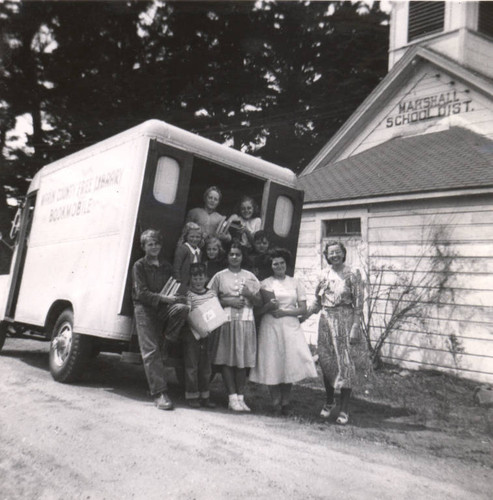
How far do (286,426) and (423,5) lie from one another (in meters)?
12.5

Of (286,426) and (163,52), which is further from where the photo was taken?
(163,52)

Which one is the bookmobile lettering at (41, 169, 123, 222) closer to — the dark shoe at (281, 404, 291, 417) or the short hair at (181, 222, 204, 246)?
the short hair at (181, 222, 204, 246)

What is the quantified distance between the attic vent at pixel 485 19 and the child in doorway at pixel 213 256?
1048 cm

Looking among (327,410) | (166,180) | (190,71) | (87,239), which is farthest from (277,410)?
(190,71)

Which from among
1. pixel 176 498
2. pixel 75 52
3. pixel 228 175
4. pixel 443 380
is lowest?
pixel 176 498

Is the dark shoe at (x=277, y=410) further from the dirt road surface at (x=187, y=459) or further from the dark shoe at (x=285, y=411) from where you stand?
the dirt road surface at (x=187, y=459)

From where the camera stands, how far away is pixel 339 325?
18.1 feet

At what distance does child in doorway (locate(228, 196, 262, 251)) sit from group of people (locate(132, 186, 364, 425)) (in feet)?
2.01

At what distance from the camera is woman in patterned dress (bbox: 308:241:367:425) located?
5453 mm

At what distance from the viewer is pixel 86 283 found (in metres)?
6.11

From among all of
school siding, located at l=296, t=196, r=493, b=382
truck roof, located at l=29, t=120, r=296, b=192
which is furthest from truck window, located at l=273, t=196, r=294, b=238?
school siding, located at l=296, t=196, r=493, b=382

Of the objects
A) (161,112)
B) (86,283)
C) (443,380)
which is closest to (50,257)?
(86,283)

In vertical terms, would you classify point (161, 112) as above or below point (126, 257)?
above

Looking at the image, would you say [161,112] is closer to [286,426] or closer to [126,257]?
[126,257]
